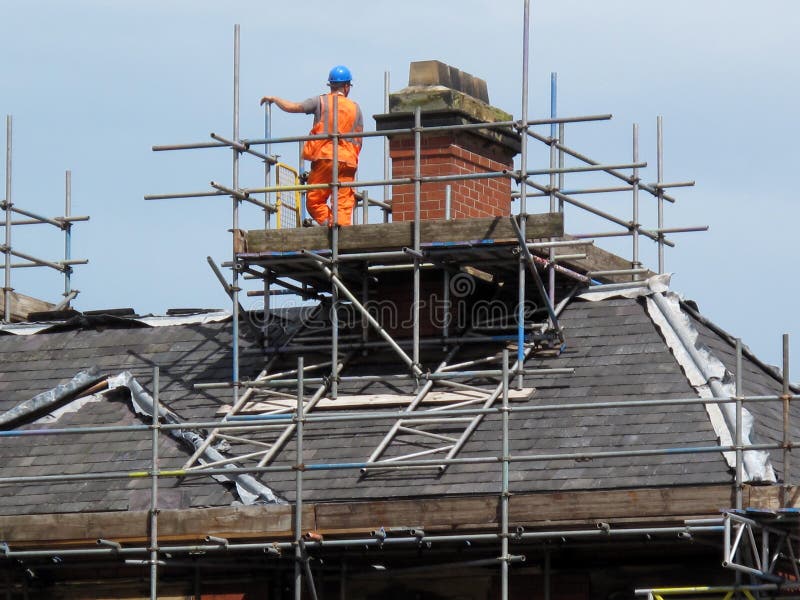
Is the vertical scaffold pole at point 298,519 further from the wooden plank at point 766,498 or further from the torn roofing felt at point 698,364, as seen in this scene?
the wooden plank at point 766,498

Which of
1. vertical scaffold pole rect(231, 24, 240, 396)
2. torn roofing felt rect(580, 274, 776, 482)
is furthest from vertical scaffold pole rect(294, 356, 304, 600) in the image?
torn roofing felt rect(580, 274, 776, 482)

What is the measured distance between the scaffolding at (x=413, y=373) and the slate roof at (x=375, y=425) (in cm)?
17

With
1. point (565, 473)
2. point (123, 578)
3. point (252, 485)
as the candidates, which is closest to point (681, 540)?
point (565, 473)

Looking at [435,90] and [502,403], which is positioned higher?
[435,90]

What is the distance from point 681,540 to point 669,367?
2.52m

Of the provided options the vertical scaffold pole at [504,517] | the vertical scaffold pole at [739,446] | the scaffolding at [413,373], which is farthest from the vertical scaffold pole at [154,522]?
the vertical scaffold pole at [739,446]

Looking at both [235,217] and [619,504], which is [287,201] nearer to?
[235,217]

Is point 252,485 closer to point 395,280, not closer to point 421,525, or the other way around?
point 421,525

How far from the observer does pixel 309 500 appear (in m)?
19.5

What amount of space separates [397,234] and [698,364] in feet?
10.3

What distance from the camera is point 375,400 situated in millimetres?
20953

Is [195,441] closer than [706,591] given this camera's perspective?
No

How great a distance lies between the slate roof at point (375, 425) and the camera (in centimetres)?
1903

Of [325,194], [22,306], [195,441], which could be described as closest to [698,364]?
[325,194]
